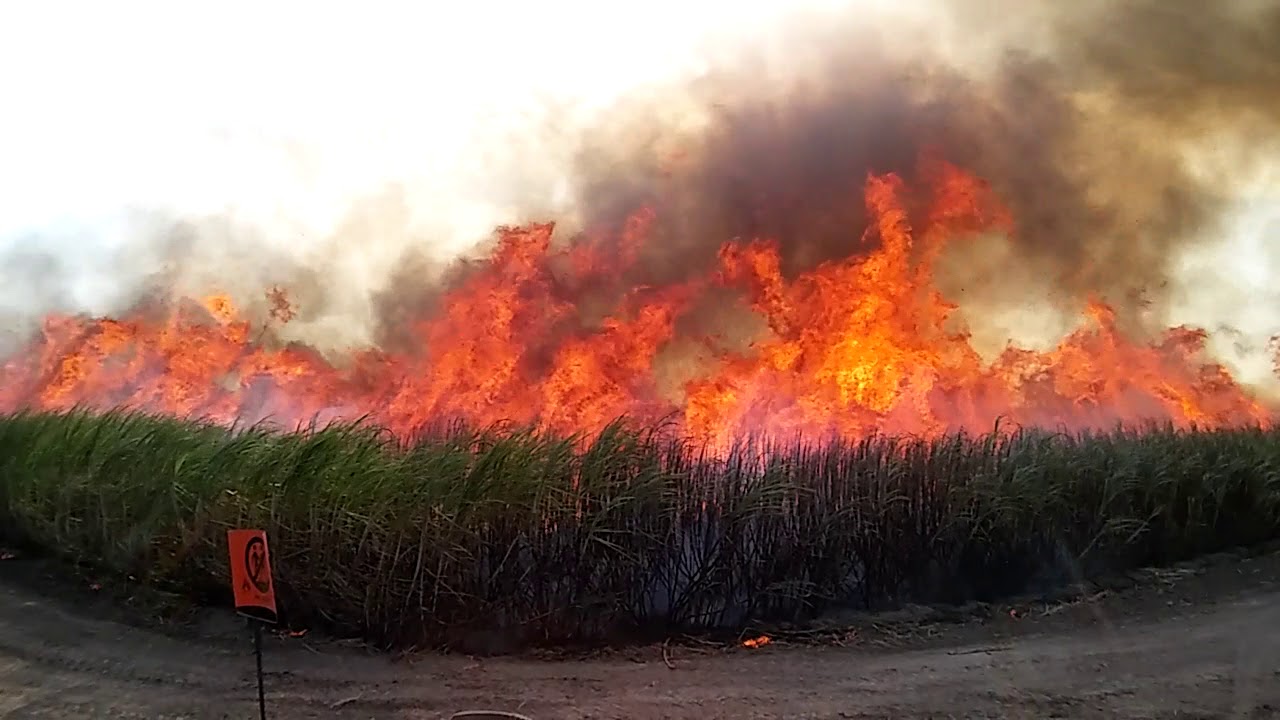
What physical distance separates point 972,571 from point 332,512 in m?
3.71

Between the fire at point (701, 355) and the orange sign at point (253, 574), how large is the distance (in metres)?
6.03

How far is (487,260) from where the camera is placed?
10289 millimetres

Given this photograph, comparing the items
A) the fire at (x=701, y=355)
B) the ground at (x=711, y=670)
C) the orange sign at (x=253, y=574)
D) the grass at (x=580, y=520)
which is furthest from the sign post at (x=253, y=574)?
the fire at (x=701, y=355)

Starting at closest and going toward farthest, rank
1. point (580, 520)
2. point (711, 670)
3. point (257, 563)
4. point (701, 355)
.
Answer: point (257, 563) < point (711, 670) < point (580, 520) < point (701, 355)

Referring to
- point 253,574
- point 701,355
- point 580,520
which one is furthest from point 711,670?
point 701,355

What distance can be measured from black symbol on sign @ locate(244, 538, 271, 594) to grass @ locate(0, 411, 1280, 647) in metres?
1.75

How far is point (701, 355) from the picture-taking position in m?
9.98

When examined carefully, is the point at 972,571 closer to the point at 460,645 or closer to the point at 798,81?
the point at 460,645

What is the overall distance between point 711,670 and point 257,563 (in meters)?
2.30

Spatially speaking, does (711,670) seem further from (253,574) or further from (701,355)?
(701,355)

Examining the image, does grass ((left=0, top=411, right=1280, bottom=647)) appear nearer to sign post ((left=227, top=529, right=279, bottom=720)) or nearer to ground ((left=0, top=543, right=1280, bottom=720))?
ground ((left=0, top=543, right=1280, bottom=720))

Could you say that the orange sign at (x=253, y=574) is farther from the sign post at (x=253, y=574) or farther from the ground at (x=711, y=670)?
the ground at (x=711, y=670)

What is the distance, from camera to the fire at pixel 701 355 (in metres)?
9.34

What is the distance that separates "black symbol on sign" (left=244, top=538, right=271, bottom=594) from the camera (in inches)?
116
